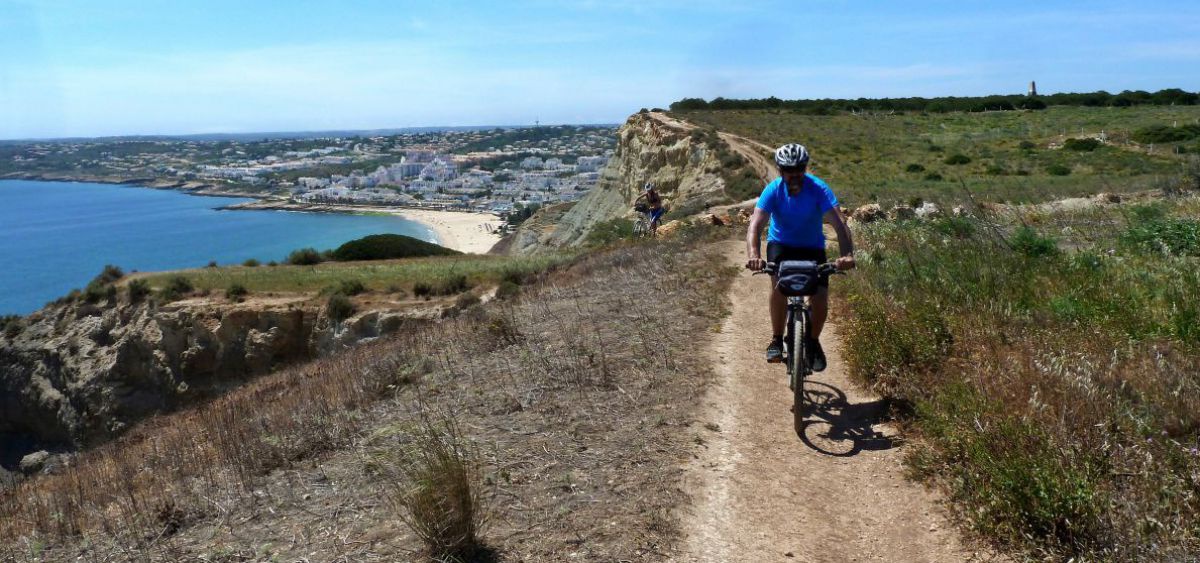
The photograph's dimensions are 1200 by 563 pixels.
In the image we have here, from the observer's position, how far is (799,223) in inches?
208

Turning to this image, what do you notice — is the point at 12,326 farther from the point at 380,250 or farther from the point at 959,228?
the point at 959,228

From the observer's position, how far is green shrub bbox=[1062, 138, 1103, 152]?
3319cm

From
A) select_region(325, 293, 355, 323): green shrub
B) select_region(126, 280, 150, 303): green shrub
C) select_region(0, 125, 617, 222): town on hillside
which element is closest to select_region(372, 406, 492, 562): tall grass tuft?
select_region(325, 293, 355, 323): green shrub

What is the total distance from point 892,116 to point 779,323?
53.0 m

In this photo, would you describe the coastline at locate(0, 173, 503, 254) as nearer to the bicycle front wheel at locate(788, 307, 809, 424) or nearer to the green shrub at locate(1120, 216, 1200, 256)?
the green shrub at locate(1120, 216, 1200, 256)

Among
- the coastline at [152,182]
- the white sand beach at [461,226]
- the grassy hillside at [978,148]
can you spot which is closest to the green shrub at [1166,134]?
the grassy hillside at [978,148]

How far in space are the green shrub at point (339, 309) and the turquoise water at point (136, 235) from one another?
39.3 meters

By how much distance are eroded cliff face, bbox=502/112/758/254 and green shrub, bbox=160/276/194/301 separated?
50.9 ft

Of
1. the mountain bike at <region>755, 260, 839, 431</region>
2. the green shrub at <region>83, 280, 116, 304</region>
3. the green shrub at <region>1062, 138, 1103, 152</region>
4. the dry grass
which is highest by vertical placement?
the green shrub at <region>1062, 138, 1103, 152</region>

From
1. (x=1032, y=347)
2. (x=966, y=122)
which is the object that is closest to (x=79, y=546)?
(x=1032, y=347)

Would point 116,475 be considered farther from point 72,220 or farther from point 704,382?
point 72,220

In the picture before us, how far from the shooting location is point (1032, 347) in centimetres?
470

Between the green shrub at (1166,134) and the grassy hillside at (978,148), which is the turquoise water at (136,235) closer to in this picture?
the grassy hillside at (978,148)

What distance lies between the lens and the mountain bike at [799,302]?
4984 millimetres
